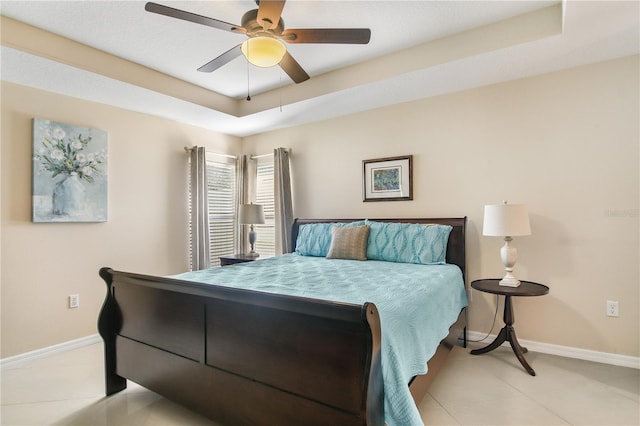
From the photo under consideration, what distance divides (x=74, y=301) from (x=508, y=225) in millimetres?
4033

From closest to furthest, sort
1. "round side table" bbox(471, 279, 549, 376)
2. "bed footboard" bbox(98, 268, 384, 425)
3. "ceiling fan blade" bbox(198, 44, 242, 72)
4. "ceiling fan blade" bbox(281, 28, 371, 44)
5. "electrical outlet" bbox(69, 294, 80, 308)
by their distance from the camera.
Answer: "bed footboard" bbox(98, 268, 384, 425)
"ceiling fan blade" bbox(281, 28, 371, 44)
"ceiling fan blade" bbox(198, 44, 242, 72)
"round side table" bbox(471, 279, 549, 376)
"electrical outlet" bbox(69, 294, 80, 308)

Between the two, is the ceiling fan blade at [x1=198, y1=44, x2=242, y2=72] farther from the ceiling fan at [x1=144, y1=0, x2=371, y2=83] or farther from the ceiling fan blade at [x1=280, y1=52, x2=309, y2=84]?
the ceiling fan blade at [x1=280, y1=52, x2=309, y2=84]

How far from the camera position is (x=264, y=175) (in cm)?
496

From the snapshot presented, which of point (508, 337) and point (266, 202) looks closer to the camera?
point (508, 337)

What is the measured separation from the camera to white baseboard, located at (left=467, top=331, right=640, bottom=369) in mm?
2634

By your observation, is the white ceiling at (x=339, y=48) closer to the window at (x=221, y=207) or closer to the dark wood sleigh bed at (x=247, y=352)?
the window at (x=221, y=207)

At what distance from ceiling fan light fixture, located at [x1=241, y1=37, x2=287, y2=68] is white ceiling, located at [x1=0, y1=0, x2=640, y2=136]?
48 cm

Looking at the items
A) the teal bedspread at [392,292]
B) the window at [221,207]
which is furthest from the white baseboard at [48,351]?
the teal bedspread at [392,292]

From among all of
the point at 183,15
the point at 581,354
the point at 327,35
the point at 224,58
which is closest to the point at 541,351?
the point at 581,354

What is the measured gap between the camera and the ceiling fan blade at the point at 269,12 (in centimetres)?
180

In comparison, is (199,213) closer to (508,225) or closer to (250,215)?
(250,215)

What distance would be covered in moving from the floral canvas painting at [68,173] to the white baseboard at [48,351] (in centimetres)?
118

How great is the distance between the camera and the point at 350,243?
3.42 metres

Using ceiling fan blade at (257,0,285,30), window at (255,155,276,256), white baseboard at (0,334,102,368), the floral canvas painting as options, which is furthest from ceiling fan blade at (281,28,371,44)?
white baseboard at (0,334,102,368)
